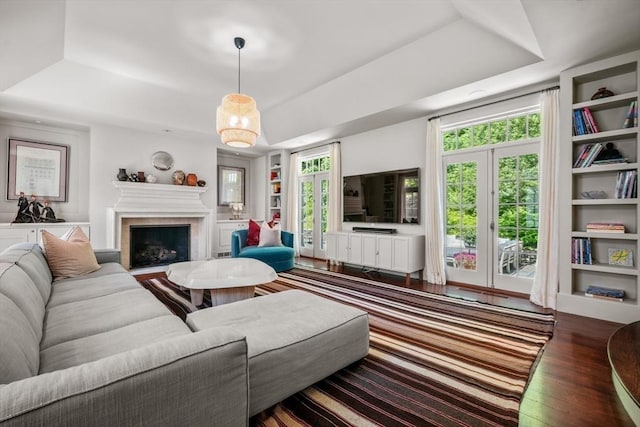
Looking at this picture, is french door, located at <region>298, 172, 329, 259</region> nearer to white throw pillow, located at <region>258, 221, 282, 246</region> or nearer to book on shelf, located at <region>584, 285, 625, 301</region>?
white throw pillow, located at <region>258, 221, 282, 246</region>

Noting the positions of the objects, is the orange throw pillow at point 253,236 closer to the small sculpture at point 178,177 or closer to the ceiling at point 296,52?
the small sculpture at point 178,177

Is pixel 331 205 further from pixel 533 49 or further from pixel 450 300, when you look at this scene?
pixel 533 49

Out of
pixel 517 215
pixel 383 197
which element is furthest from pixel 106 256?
pixel 517 215

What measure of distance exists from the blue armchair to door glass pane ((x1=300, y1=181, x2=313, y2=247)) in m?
1.48

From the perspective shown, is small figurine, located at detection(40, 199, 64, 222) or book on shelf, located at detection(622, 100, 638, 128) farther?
small figurine, located at detection(40, 199, 64, 222)

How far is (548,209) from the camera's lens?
3.17m

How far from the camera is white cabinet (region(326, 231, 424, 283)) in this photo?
411 centimetres

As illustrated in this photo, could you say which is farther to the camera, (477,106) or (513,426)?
(477,106)

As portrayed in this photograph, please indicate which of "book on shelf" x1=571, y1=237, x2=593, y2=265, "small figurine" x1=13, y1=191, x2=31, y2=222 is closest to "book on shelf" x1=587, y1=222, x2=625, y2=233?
"book on shelf" x1=571, y1=237, x2=593, y2=265

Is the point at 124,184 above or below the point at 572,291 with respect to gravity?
above

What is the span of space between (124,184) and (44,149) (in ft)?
4.13

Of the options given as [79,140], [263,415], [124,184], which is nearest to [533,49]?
[263,415]

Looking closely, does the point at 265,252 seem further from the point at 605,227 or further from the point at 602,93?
the point at 602,93

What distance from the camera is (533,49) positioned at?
2.62 m
